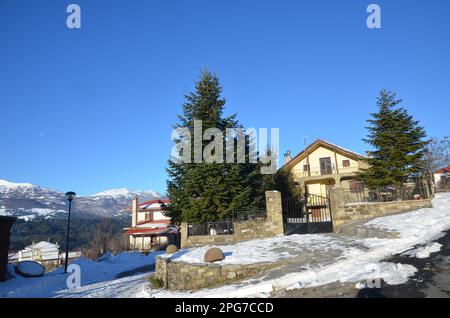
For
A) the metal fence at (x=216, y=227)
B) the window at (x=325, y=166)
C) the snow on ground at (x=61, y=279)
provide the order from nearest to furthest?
the snow on ground at (x=61, y=279) → the metal fence at (x=216, y=227) → the window at (x=325, y=166)

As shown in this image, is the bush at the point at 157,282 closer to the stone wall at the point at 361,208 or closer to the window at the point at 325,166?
the stone wall at the point at 361,208

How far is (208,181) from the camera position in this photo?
17453mm

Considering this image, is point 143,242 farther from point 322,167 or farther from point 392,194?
point 392,194

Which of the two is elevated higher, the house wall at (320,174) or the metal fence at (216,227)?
the house wall at (320,174)

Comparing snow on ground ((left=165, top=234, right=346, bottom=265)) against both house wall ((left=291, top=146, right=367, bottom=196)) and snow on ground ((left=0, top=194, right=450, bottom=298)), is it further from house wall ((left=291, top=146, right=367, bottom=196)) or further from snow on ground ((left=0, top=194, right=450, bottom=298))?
house wall ((left=291, top=146, right=367, bottom=196))

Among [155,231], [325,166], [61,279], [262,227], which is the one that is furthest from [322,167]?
[61,279]

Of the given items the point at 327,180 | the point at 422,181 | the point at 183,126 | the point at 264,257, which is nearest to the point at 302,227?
the point at 422,181

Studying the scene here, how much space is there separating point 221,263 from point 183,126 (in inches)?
517

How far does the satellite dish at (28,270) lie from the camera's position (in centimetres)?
1847

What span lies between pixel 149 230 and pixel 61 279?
82.1 feet

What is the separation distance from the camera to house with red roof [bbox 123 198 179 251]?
1556 inches

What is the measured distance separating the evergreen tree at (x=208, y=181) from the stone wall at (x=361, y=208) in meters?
5.63

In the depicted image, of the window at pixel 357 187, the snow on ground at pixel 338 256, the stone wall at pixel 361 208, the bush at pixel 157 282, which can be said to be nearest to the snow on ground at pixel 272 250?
the snow on ground at pixel 338 256
